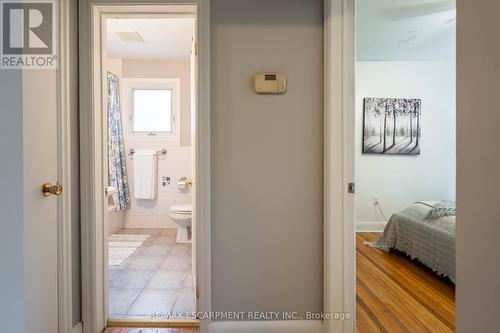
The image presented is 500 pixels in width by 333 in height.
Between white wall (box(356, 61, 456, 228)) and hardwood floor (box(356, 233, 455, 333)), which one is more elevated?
white wall (box(356, 61, 456, 228))

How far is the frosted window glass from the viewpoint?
4.34 meters

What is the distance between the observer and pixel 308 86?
173 cm

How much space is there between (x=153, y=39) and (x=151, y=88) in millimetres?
908

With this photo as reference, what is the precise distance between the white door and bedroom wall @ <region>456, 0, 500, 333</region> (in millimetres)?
1554

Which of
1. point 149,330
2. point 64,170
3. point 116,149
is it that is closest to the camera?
point 64,170

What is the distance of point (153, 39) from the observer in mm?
3547

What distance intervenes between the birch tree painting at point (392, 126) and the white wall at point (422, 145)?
8 cm

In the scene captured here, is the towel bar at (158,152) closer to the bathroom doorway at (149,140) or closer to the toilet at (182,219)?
the bathroom doorway at (149,140)

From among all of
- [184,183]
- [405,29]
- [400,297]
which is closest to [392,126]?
[405,29]

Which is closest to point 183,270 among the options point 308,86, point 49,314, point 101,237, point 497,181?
point 101,237

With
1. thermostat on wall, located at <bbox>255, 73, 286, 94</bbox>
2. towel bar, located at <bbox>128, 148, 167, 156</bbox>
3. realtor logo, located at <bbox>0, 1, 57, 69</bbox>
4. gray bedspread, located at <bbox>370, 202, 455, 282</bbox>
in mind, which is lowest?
gray bedspread, located at <bbox>370, 202, 455, 282</bbox>

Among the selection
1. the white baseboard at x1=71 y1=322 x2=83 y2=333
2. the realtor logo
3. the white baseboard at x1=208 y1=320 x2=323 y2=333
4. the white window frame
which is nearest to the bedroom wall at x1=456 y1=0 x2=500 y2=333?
the white baseboard at x1=208 y1=320 x2=323 y2=333

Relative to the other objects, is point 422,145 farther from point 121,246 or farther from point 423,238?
point 121,246

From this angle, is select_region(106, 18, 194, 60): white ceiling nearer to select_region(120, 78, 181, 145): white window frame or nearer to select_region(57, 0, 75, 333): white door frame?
select_region(120, 78, 181, 145): white window frame
